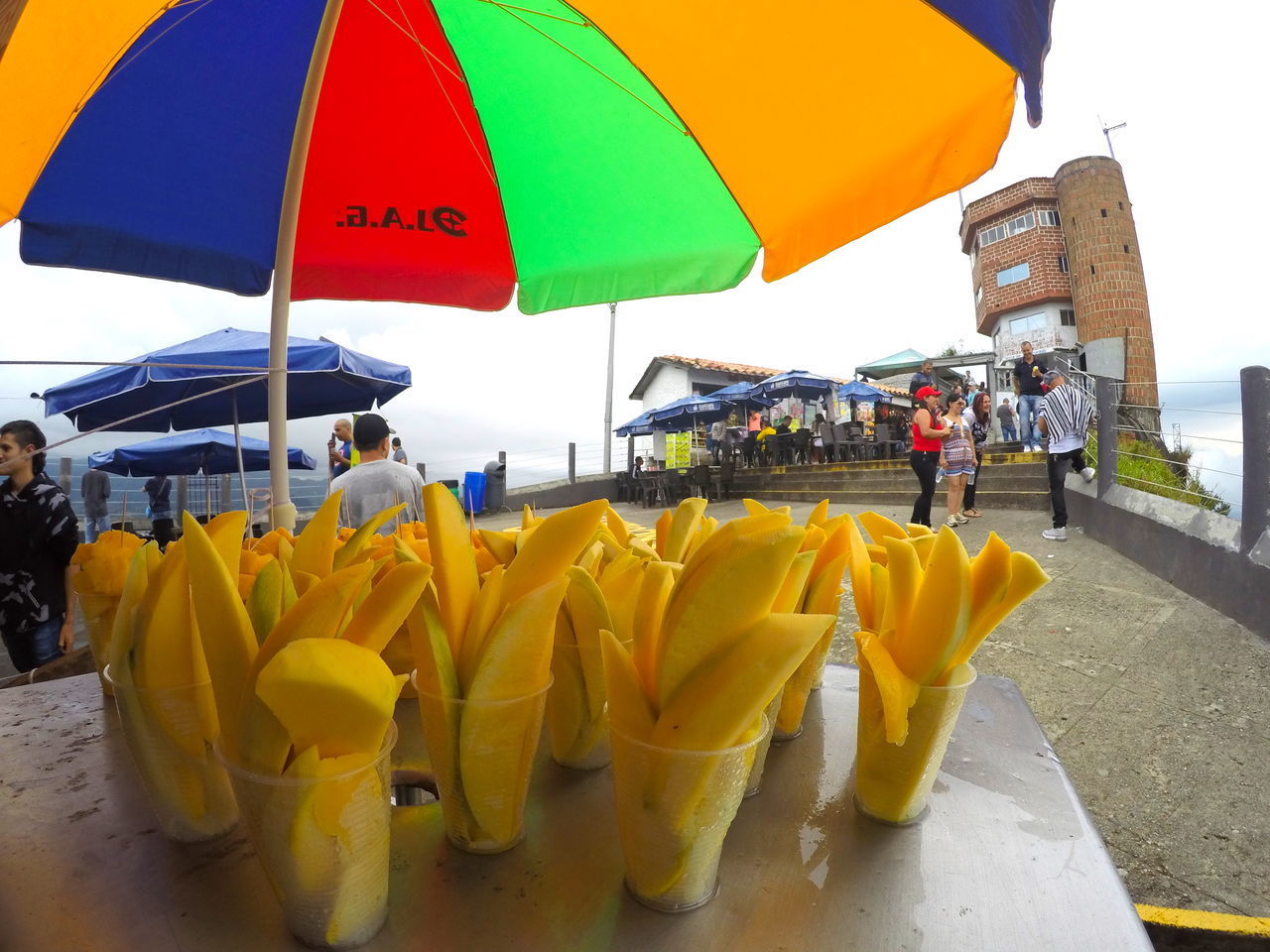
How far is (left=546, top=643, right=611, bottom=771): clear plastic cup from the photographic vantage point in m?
0.80

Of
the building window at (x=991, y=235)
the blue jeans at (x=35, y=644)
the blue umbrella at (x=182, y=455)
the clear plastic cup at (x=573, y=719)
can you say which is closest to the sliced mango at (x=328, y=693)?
the clear plastic cup at (x=573, y=719)

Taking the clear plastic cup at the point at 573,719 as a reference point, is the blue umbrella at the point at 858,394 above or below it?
above

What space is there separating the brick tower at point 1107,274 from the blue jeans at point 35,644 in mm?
27452

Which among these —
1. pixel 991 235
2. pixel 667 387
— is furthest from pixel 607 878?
pixel 991 235

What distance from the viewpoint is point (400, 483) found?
321 centimetres

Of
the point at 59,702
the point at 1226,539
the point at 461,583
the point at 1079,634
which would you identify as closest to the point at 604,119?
the point at 461,583

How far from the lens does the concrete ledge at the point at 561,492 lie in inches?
Answer: 552

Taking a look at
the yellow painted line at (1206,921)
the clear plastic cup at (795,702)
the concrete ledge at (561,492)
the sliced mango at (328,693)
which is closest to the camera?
the sliced mango at (328,693)

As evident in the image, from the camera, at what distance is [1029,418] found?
11.6m

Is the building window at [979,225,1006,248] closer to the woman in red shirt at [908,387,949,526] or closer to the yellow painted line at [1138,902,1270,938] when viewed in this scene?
the woman in red shirt at [908,387,949,526]

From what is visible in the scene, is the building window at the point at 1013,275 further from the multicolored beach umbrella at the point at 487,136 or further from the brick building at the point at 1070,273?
the multicolored beach umbrella at the point at 487,136

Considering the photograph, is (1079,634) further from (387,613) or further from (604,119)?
(387,613)

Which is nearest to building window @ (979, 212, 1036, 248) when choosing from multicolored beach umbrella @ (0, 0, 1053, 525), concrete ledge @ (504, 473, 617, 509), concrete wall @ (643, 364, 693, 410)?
concrete wall @ (643, 364, 693, 410)

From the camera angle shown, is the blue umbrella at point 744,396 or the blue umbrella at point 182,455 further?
the blue umbrella at point 744,396
